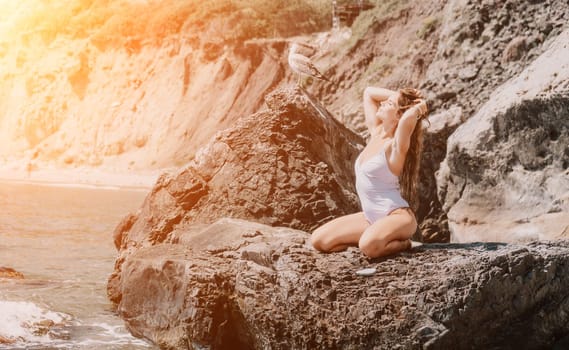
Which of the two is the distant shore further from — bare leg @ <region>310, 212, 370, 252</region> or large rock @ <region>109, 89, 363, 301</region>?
bare leg @ <region>310, 212, 370, 252</region>

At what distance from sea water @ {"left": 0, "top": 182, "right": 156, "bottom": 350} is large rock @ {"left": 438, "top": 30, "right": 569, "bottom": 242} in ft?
13.1

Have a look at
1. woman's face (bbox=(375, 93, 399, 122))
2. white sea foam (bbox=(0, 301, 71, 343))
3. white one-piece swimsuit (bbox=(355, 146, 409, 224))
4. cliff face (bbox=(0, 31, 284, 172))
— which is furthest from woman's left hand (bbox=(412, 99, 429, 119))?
cliff face (bbox=(0, 31, 284, 172))

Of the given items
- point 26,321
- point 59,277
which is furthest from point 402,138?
point 59,277

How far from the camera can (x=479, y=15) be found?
446 inches

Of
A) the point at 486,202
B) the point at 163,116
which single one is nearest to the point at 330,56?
the point at 163,116

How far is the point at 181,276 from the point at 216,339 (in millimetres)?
669

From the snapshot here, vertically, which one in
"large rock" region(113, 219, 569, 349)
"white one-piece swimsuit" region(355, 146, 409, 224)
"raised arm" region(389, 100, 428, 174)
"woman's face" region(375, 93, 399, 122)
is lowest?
"large rock" region(113, 219, 569, 349)

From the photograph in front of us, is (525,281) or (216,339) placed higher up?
(525,281)

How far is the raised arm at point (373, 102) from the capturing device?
6086 mm

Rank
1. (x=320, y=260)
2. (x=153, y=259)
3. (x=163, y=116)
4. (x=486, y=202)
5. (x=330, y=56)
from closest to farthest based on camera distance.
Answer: (x=320, y=260) → (x=153, y=259) → (x=486, y=202) → (x=330, y=56) → (x=163, y=116)

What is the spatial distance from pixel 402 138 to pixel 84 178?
3427 centimetres

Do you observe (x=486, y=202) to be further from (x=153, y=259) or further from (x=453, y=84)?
(x=153, y=259)

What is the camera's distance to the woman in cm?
560

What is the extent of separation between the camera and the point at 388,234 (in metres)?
5.60
